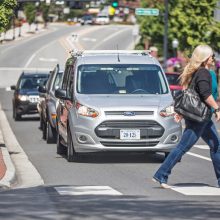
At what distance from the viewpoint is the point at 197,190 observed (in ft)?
45.5

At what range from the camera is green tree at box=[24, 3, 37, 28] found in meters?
139

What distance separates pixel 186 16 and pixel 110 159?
41966 mm

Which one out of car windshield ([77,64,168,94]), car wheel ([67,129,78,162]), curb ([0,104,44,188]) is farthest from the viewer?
car windshield ([77,64,168,94])

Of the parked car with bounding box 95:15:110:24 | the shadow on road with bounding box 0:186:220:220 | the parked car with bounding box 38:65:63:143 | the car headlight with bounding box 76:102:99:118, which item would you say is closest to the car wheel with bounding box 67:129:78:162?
the car headlight with bounding box 76:102:99:118

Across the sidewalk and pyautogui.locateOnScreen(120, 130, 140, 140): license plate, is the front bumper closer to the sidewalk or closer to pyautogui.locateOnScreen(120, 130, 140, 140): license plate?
pyautogui.locateOnScreen(120, 130, 140, 140): license plate

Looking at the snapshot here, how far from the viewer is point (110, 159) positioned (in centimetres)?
1984

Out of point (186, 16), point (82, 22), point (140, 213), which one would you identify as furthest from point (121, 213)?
point (82, 22)

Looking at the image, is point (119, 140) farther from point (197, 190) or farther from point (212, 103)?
point (212, 103)

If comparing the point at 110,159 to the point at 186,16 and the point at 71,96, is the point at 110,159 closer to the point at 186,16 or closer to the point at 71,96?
the point at 71,96

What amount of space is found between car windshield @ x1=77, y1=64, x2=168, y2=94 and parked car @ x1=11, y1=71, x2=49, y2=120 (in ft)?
50.3

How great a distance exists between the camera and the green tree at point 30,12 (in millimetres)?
139125

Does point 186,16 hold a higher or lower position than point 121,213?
lower

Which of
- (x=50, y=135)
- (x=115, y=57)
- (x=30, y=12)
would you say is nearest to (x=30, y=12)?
(x=30, y=12)

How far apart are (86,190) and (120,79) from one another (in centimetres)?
623
